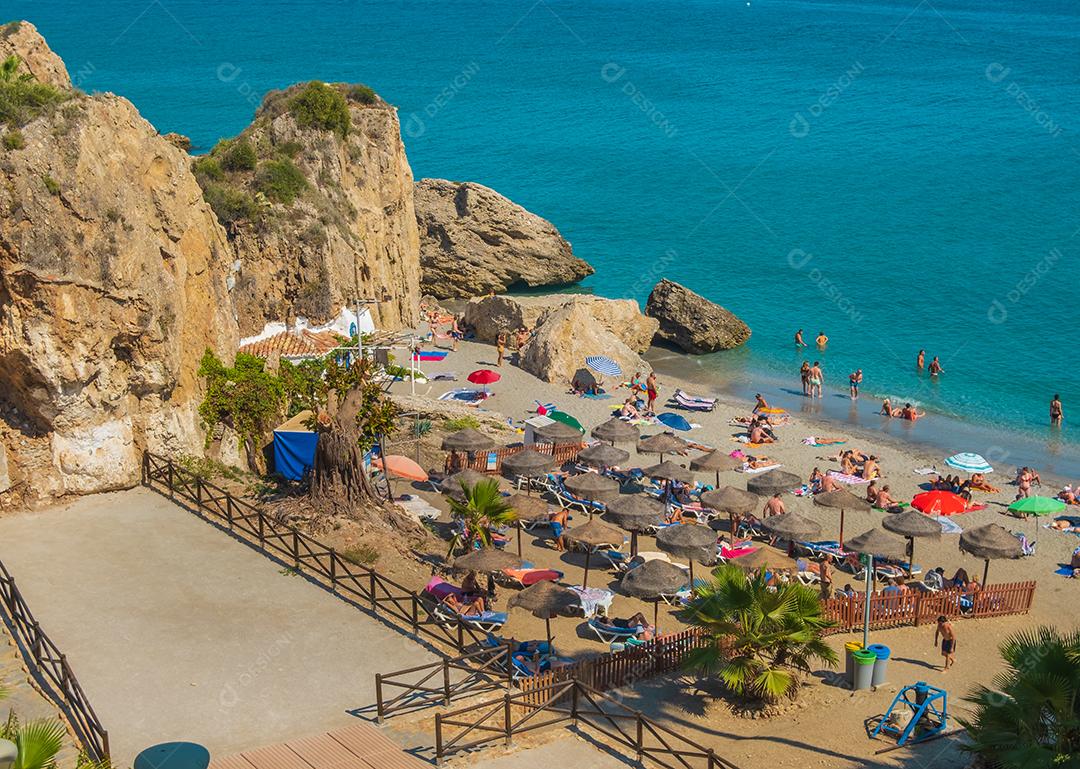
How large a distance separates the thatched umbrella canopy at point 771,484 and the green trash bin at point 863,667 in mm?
8155

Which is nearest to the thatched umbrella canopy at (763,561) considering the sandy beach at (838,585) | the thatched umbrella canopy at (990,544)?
the sandy beach at (838,585)

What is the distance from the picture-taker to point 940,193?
8488cm

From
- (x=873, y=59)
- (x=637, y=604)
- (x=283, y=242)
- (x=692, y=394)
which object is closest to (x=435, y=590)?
(x=637, y=604)

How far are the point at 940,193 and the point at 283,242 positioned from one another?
59635mm

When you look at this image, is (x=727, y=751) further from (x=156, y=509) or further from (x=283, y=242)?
(x=283, y=242)

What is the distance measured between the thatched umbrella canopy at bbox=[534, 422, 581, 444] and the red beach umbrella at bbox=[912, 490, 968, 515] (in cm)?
922

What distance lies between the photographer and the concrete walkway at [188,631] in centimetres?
1638

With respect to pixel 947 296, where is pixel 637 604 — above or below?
below

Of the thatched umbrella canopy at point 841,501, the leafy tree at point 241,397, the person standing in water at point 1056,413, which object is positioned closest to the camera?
the thatched umbrella canopy at point 841,501

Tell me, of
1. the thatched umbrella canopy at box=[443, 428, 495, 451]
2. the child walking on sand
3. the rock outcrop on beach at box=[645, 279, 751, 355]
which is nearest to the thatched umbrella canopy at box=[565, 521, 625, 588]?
the thatched umbrella canopy at box=[443, 428, 495, 451]

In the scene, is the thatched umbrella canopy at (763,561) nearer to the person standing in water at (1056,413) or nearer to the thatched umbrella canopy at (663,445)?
the thatched umbrella canopy at (663,445)

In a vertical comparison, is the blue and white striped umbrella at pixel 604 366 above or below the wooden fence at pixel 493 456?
above

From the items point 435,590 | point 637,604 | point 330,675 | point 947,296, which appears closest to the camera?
point 330,675

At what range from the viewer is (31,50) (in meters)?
44.0
